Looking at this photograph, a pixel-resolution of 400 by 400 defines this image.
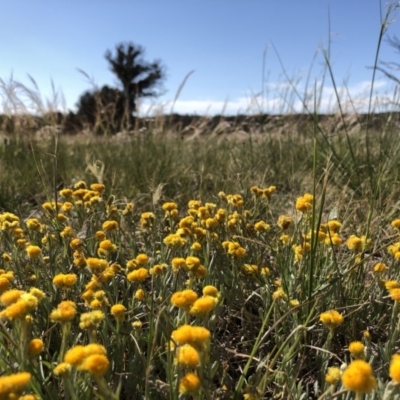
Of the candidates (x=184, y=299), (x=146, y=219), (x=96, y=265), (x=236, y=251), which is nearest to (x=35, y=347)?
(x=184, y=299)

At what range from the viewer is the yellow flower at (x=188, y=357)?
89 centimetres

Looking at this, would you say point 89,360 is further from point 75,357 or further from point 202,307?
point 202,307

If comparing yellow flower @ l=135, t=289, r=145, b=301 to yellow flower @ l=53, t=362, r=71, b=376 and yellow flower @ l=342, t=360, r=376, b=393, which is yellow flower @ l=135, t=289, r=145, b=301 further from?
yellow flower @ l=342, t=360, r=376, b=393

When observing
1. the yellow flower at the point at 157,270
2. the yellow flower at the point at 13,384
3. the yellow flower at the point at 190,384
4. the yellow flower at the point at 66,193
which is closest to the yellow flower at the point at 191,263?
the yellow flower at the point at 157,270

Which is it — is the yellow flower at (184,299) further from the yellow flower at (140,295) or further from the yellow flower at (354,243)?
the yellow flower at (354,243)

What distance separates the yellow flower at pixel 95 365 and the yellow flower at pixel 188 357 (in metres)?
0.14

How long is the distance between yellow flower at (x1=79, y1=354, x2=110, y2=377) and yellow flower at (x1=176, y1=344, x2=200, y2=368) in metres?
0.14

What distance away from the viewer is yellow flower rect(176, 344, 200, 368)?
35.2 inches

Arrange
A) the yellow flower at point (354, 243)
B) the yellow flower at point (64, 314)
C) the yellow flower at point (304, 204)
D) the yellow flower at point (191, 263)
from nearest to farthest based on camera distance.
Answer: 1. the yellow flower at point (64, 314)
2. the yellow flower at point (191, 263)
3. the yellow flower at point (354, 243)
4. the yellow flower at point (304, 204)

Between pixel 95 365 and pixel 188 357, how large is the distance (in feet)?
0.58

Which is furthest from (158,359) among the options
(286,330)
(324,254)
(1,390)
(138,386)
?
(324,254)

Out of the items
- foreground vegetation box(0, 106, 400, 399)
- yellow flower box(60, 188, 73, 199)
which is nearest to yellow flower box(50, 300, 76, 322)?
foreground vegetation box(0, 106, 400, 399)

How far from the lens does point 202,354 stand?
90 centimetres

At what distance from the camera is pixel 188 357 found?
90 centimetres
